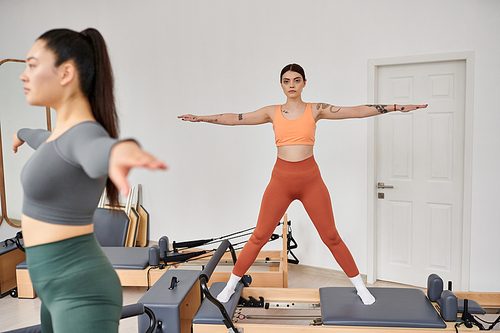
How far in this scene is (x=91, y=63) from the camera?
988mm

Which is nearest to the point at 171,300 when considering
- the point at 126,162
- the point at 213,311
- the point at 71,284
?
the point at 213,311

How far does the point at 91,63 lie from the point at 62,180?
0.30 metres

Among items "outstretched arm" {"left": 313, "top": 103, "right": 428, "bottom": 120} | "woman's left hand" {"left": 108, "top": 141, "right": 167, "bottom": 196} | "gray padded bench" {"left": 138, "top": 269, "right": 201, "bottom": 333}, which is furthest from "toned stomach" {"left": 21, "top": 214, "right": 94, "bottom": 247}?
"outstretched arm" {"left": 313, "top": 103, "right": 428, "bottom": 120}

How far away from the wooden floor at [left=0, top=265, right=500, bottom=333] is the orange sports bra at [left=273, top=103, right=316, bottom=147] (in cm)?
142

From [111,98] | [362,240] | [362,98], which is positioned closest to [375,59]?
[362,98]

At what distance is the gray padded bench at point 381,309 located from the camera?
2.39 metres

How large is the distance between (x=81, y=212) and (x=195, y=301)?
2110 millimetres

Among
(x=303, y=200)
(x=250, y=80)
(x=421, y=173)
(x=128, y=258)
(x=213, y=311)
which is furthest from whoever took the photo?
(x=250, y=80)

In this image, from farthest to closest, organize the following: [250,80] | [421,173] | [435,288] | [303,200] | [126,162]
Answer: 1. [250,80]
2. [421,173]
3. [303,200]
4. [435,288]
5. [126,162]

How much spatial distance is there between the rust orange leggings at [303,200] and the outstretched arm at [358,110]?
0.36m

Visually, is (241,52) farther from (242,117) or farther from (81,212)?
(81,212)

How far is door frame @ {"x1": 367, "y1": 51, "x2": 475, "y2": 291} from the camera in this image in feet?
11.7

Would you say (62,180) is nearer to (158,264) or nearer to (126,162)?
(126,162)

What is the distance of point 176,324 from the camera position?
8.07 feet
